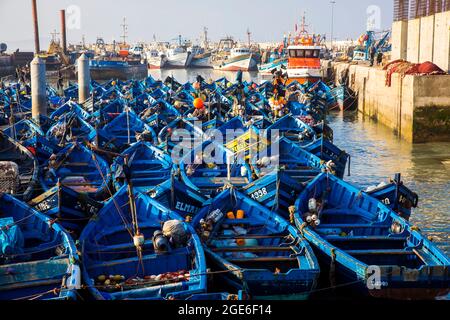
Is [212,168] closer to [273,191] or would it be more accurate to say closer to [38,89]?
[273,191]

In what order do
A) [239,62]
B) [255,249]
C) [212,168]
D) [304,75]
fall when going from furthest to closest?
1. [239,62]
2. [304,75]
3. [212,168]
4. [255,249]

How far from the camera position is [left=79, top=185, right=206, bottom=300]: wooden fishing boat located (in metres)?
9.40

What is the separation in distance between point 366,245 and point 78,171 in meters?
9.39

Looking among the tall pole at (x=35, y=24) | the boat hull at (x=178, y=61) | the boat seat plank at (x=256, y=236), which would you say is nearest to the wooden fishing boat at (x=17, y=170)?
the boat seat plank at (x=256, y=236)

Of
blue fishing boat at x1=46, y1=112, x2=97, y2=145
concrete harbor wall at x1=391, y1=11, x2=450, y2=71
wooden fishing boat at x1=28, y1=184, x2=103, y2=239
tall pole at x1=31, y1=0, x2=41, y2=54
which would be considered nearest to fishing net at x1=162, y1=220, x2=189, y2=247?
wooden fishing boat at x1=28, y1=184, x2=103, y2=239

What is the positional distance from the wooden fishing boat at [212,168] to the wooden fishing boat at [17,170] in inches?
153

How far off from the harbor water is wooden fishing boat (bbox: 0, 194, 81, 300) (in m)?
8.56

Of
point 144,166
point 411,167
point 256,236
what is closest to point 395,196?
point 256,236

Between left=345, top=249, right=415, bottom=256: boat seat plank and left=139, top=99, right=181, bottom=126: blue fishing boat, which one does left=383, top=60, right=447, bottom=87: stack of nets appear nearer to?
left=139, top=99, right=181, bottom=126: blue fishing boat

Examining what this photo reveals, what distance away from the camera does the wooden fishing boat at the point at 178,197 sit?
13234mm

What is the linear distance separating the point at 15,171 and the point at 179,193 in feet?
13.2

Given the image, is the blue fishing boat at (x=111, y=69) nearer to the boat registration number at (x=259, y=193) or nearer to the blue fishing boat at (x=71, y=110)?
the blue fishing boat at (x=71, y=110)

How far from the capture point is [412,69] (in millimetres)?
28984

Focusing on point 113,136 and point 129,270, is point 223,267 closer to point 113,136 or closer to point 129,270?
point 129,270
